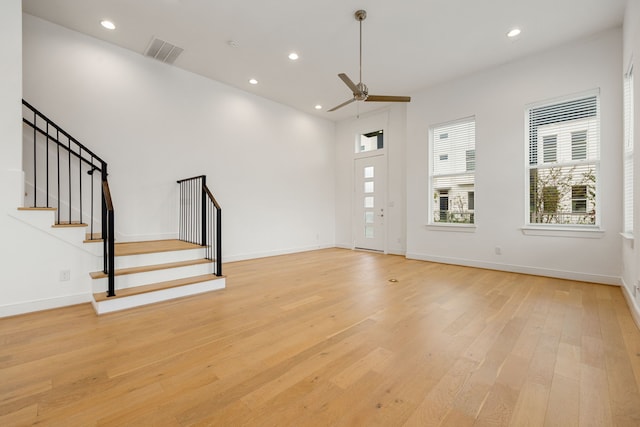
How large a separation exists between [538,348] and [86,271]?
4389 mm

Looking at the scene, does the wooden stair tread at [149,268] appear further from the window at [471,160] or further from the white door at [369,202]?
the window at [471,160]

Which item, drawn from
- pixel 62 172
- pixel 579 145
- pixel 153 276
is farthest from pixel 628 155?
pixel 62 172

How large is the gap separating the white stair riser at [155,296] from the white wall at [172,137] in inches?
63.5

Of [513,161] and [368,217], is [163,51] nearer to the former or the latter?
[368,217]

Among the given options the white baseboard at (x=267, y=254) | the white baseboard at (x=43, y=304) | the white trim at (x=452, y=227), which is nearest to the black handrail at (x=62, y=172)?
the white baseboard at (x=43, y=304)

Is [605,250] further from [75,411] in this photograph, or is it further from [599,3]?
[75,411]

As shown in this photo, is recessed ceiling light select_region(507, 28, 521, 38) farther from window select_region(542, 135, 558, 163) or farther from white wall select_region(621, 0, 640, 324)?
window select_region(542, 135, 558, 163)

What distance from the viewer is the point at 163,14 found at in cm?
340

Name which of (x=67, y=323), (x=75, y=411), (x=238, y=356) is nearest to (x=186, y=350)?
(x=238, y=356)

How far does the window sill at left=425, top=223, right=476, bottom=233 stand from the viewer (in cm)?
489

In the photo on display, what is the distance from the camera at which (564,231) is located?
156 inches

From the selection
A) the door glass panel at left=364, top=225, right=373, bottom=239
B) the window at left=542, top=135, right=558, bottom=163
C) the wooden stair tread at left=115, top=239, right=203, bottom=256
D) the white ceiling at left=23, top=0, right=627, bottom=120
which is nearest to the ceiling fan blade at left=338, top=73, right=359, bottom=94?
the white ceiling at left=23, top=0, right=627, bottom=120

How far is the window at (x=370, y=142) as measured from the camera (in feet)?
21.7

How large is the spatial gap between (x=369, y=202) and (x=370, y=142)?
152cm
